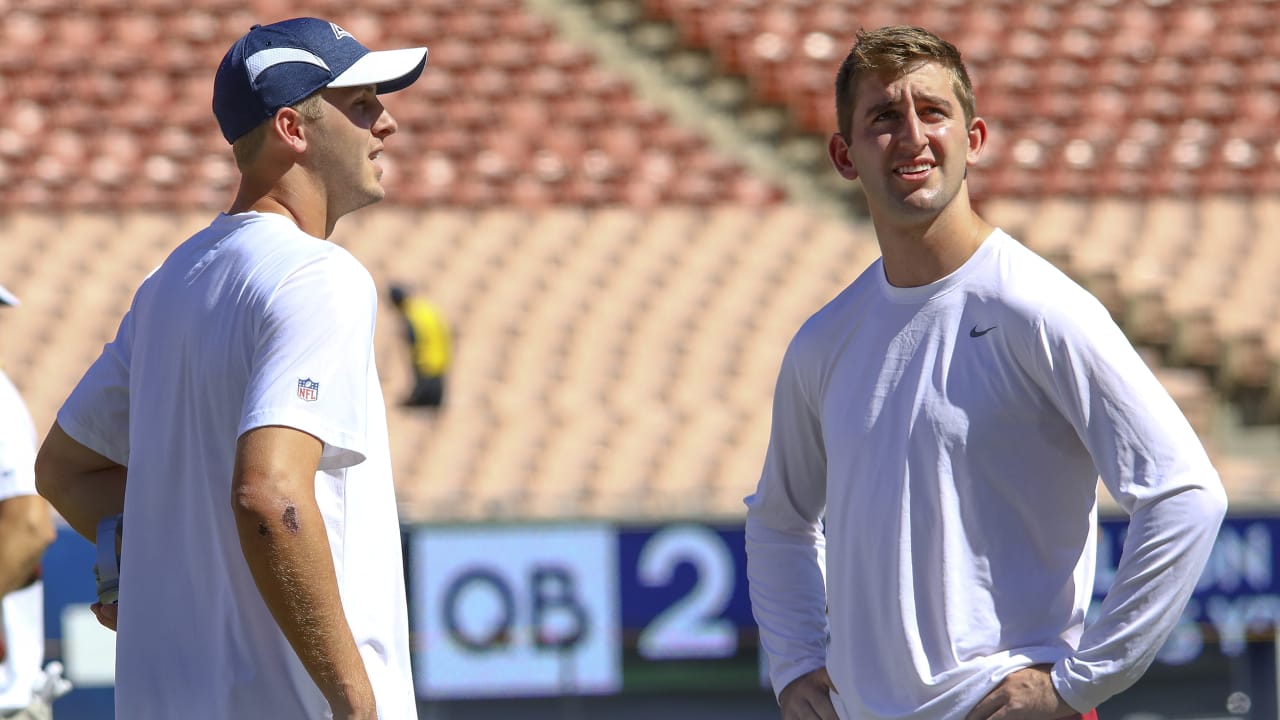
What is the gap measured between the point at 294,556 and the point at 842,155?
990 millimetres

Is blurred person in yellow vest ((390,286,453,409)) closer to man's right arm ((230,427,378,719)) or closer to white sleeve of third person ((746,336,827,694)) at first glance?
white sleeve of third person ((746,336,827,694))

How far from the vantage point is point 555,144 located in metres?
13.0

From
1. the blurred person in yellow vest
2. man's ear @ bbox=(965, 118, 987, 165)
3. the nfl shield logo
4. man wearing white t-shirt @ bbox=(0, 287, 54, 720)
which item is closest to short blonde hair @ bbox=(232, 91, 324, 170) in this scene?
the nfl shield logo

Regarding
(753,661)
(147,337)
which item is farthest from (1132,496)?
(753,661)

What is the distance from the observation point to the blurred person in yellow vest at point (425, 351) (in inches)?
360

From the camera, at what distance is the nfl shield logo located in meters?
1.95

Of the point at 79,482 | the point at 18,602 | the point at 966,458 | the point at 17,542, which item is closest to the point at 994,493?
the point at 966,458

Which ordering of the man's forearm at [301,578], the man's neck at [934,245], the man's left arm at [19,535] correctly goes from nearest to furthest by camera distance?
the man's forearm at [301,578]
the man's neck at [934,245]
the man's left arm at [19,535]

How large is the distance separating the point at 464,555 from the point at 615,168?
20.3ft

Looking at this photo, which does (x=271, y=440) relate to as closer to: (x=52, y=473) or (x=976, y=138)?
(x=52, y=473)

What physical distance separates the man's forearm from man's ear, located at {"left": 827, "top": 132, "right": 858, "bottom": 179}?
3.02 ft

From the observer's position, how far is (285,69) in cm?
212

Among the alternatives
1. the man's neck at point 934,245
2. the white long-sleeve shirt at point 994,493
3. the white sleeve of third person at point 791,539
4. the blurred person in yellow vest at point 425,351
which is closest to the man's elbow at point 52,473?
the white sleeve of third person at point 791,539

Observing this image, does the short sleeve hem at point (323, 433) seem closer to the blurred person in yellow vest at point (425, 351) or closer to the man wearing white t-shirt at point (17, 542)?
the man wearing white t-shirt at point (17, 542)
